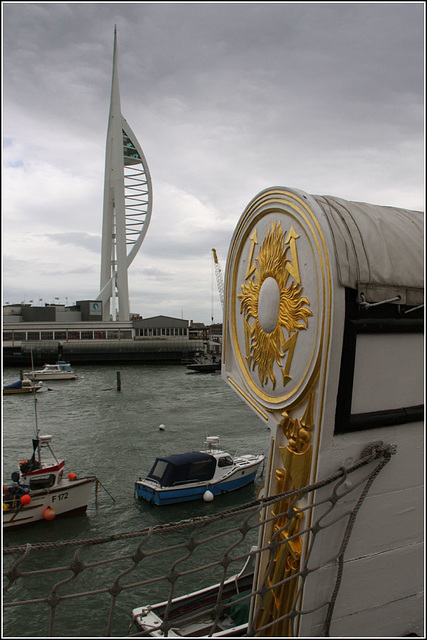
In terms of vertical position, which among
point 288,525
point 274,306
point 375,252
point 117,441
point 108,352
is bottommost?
point 117,441

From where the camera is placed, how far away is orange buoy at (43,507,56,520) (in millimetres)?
10758

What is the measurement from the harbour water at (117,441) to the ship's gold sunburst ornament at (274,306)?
→ 18.2 ft

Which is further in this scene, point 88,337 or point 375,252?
point 88,337

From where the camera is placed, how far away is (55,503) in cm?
1088

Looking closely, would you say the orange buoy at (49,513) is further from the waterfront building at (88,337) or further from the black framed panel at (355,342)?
the waterfront building at (88,337)

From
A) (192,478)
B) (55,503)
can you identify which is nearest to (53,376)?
(192,478)

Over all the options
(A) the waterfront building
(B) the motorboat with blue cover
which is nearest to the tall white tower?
(A) the waterfront building

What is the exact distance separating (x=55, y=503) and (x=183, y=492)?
9.32 feet

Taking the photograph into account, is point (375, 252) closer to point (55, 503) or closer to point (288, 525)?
point (288, 525)

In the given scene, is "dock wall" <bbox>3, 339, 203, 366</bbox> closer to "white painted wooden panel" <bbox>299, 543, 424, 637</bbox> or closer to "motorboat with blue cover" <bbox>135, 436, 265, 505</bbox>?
"motorboat with blue cover" <bbox>135, 436, 265, 505</bbox>

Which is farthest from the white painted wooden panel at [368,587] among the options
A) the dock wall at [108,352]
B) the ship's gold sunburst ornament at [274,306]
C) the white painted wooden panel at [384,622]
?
the dock wall at [108,352]

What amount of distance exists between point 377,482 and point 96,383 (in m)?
33.8

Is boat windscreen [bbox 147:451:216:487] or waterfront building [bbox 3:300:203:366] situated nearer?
boat windscreen [bbox 147:451:216:487]

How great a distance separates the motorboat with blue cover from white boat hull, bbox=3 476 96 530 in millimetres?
1377
